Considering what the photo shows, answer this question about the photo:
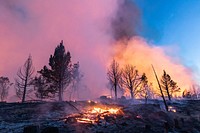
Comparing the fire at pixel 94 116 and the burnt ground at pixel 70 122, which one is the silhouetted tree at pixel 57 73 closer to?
the burnt ground at pixel 70 122

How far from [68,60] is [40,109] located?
51.0 feet

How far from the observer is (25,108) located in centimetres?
2309

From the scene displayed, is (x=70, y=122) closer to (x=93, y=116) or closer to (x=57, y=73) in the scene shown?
(x=93, y=116)

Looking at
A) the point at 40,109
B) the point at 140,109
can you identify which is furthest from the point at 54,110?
the point at 140,109

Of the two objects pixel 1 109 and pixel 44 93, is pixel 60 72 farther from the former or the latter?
pixel 1 109

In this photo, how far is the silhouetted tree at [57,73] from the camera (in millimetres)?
32688

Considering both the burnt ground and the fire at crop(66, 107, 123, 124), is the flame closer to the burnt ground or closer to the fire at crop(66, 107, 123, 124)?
the fire at crop(66, 107, 123, 124)

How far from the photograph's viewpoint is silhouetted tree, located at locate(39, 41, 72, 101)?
32.7 meters

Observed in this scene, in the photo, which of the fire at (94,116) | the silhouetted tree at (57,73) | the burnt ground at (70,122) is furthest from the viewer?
the silhouetted tree at (57,73)

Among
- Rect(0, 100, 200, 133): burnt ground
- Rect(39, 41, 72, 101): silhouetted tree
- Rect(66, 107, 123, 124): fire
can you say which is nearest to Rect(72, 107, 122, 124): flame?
Rect(66, 107, 123, 124): fire

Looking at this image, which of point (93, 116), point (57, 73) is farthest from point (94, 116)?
point (57, 73)

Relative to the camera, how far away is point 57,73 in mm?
33062

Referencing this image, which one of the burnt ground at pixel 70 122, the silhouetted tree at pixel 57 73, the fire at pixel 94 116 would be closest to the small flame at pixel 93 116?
the fire at pixel 94 116

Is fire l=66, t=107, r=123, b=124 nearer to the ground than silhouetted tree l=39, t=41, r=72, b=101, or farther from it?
nearer to the ground
